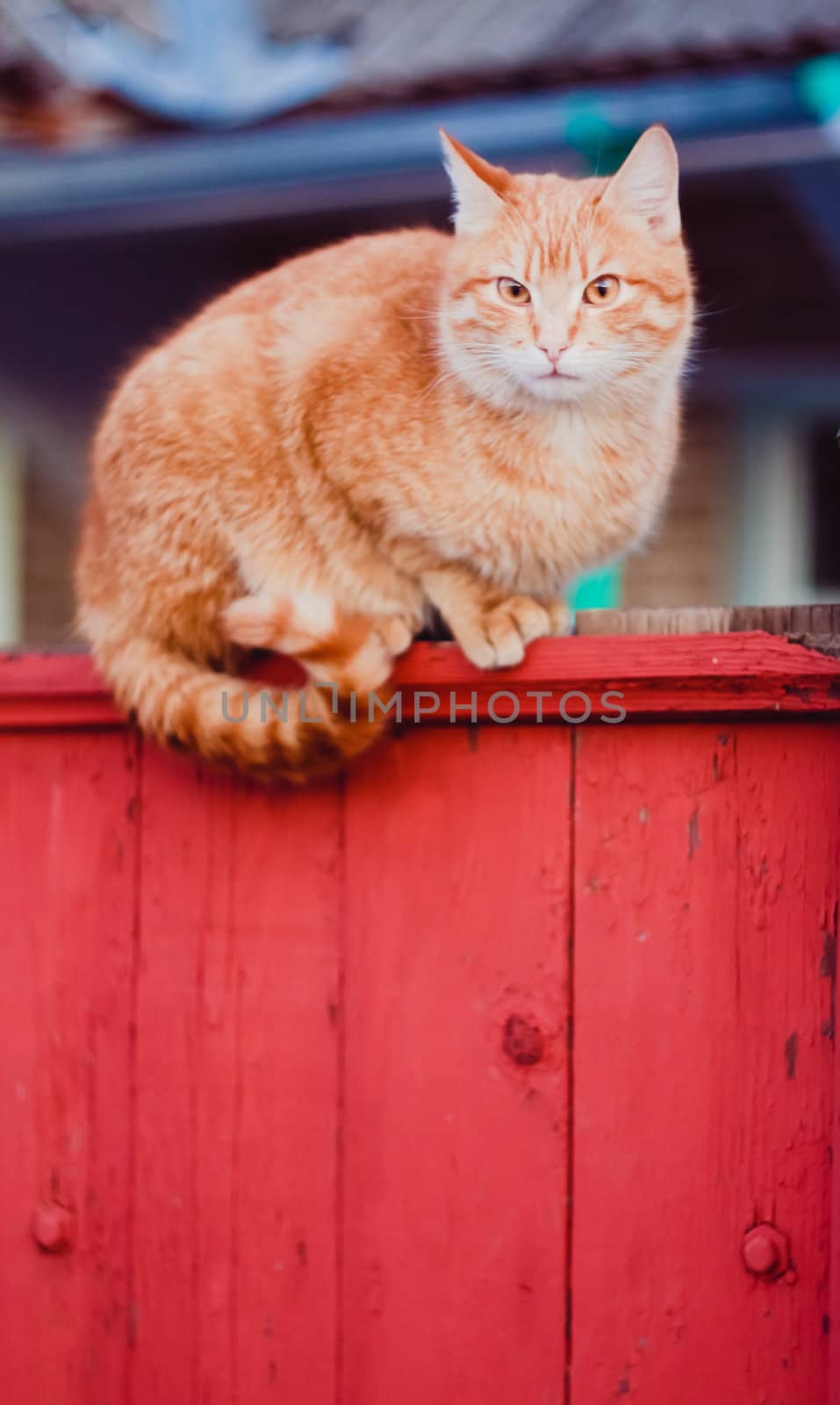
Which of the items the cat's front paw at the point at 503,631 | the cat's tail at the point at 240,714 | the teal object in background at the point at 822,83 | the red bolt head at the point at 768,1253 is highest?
the teal object in background at the point at 822,83

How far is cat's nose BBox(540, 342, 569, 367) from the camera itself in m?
1.28

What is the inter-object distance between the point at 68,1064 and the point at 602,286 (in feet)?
3.68

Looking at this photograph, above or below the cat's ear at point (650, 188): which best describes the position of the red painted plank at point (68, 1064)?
below

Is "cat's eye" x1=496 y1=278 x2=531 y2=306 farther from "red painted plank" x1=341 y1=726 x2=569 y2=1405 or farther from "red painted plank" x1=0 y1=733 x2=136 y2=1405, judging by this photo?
"red painted plank" x1=0 y1=733 x2=136 y2=1405

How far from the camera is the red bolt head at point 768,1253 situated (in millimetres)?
1146

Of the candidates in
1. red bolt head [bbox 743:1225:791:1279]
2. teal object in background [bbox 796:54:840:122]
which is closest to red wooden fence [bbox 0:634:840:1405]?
red bolt head [bbox 743:1225:791:1279]

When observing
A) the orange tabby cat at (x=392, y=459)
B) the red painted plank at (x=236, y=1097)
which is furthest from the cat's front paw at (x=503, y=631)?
the red painted plank at (x=236, y=1097)

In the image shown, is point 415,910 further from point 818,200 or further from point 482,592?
point 818,200

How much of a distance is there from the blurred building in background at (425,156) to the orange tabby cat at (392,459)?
21 cm

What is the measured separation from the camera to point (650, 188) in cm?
130

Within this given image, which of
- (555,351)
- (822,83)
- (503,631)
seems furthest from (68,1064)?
(822,83)

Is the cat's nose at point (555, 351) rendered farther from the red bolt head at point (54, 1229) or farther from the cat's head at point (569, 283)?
the red bolt head at point (54, 1229)

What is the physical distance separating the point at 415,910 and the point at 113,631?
529 millimetres

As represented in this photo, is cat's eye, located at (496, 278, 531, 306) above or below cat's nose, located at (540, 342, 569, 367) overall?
above
